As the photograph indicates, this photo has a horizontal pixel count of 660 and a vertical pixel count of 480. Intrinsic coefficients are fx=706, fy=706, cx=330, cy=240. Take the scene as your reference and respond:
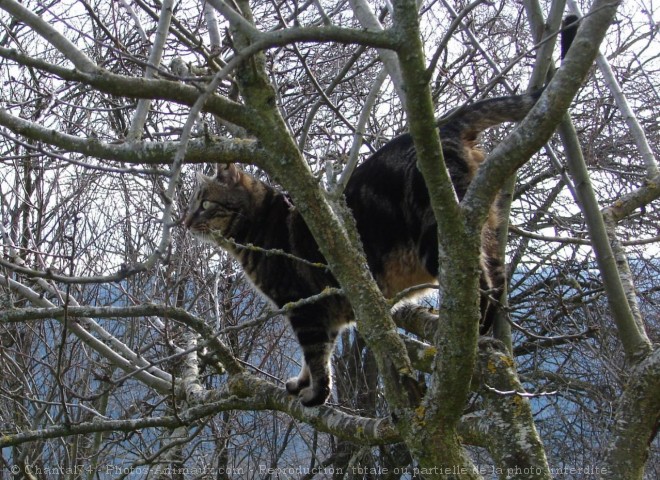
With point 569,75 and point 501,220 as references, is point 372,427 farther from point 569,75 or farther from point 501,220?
point 569,75

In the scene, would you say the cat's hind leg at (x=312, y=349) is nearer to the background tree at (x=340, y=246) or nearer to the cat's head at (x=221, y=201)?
the background tree at (x=340, y=246)

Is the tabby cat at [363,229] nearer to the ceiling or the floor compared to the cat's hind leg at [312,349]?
nearer to the ceiling

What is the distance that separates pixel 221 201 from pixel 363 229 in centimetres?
111

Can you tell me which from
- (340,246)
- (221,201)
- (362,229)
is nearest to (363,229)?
(362,229)

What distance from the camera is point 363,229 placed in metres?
3.62

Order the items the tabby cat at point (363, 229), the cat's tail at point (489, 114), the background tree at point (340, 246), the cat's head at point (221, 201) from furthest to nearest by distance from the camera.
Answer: the cat's head at point (221, 201), the tabby cat at point (363, 229), the cat's tail at point (489, 114), the background tree at point (340, 246)

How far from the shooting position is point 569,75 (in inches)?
66.3

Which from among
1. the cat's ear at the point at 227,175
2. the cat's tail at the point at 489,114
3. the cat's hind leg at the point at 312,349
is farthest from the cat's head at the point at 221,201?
the cat's tail at the point at 489,114

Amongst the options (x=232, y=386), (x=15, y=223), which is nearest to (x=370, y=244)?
(x=232, y=386)

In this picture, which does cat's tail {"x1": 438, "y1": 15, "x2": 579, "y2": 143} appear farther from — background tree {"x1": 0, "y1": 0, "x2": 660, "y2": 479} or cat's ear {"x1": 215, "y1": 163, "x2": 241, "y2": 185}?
Result: cat's ear {"x1": 215, "y1": 163, "x2": 241, "y2": 185}

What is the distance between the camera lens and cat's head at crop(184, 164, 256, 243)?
430 cm

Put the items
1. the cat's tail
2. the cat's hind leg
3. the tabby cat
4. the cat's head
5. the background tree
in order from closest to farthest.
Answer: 1. the background tree
2. the cat's tail
3. the tabby cat
4. the cat's hind leg
5. the cat's head

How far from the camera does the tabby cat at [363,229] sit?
322cm

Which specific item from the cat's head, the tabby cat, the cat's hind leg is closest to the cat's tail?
the tabby cat
